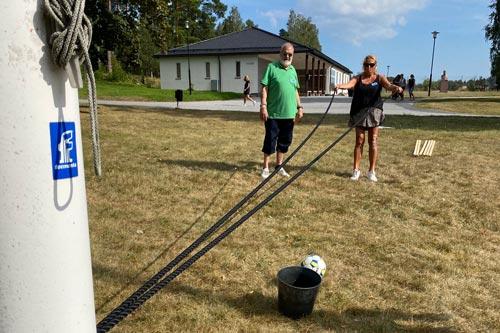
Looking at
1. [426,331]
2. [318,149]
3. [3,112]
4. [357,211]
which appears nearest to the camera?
[3,112]

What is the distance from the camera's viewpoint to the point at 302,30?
246 feet

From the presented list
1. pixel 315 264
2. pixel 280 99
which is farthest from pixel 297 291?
pixel 280 99

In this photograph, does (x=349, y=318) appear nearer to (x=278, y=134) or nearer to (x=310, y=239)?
(x=310, y=239)

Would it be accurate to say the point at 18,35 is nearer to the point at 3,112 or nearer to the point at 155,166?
the point at 3,112

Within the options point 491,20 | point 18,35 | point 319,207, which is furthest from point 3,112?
point 491,20

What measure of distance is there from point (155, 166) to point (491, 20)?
27.7 m

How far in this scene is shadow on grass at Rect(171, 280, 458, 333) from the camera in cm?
252

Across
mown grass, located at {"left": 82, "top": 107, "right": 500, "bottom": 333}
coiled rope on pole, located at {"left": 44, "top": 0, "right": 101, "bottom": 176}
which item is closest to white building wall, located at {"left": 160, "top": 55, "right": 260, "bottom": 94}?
mown grass, located at {"left": 82, "top": 107, "right": 500, "bottom": 333}

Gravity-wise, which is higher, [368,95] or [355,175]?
[368,95]

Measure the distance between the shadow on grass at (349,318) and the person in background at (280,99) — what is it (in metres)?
2.84

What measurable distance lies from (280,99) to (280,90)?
0.43 ft

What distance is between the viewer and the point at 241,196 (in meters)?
5.19

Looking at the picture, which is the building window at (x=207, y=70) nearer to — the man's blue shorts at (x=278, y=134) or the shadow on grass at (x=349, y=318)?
the man's blue shorts at (x=278, y=134)

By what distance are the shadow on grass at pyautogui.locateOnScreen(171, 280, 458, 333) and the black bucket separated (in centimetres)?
6
